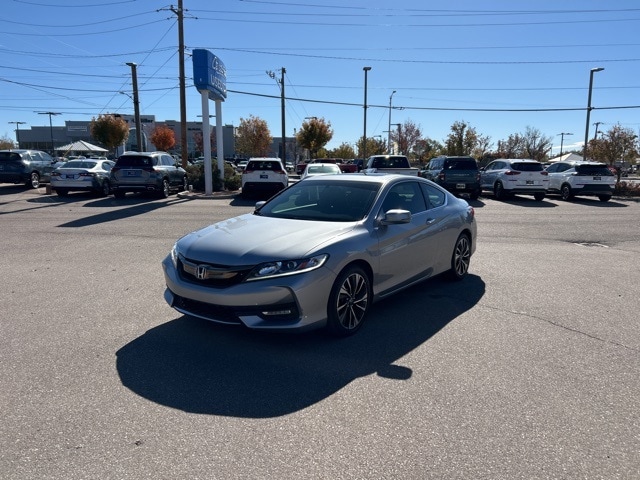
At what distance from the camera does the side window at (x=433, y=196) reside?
646 centimetres

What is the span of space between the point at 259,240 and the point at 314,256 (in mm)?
582

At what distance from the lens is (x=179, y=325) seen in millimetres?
5043

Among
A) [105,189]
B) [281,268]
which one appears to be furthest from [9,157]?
[281,268]

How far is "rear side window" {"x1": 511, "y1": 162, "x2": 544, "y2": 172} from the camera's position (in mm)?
20578

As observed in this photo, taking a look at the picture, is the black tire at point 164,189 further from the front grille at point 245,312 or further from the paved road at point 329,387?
the front grille at point 245,312

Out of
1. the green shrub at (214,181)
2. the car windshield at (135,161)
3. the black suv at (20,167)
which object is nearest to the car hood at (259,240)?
the car windshield at (135,161)

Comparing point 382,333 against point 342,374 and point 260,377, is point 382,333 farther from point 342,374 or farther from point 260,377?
point 260,377

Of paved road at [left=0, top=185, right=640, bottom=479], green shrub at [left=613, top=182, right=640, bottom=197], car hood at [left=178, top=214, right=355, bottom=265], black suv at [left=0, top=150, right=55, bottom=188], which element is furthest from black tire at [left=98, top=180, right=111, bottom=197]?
green shrub at [left=613, top=182, right=640, bottom=197]

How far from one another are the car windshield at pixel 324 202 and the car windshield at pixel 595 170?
59.7 feet

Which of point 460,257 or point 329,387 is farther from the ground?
point 460,257

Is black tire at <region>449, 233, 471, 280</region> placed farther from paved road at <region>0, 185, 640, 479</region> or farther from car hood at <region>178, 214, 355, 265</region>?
car hood at <region>178, 214, 355, 265</region>

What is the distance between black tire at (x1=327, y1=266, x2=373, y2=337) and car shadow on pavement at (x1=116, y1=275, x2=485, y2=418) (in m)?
0.13

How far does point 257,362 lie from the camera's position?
165 inches

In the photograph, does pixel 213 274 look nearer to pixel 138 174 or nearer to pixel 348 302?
pixel 348 302
